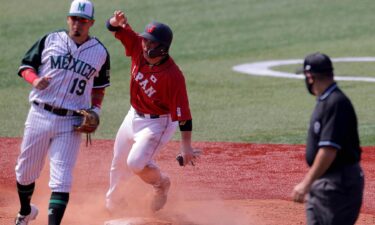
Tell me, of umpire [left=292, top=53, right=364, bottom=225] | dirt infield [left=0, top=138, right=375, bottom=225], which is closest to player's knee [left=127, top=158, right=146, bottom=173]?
dirt infield [left=0, top=138, right=375, bottom=225]

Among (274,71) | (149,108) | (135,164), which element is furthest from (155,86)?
(274,71)

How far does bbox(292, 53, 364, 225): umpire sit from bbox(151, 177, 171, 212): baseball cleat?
2.70 metres

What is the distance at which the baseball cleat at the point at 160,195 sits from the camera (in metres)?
8.23

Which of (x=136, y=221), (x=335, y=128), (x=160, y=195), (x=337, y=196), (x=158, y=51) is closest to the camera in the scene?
(x=335, y=128)

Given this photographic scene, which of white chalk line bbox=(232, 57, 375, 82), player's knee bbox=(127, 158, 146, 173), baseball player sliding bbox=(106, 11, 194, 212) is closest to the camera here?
baseball player sliding bbox=(106, 11, 194, 212)

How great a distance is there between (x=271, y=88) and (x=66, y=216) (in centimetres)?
819

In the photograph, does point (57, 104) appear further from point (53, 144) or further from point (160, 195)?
point (160, 195)

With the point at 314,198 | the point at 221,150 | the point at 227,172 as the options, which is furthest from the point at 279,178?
the point at 314,198

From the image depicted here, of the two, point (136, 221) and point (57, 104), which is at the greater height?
point (57, 104)

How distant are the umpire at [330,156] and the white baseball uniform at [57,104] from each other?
2.12 m

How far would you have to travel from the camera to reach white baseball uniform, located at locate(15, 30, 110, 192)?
701 cm

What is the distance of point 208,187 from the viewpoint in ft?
31.4

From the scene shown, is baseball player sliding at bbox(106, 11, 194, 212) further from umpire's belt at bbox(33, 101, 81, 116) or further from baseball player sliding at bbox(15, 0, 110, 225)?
umpire's belt at bbox(33, 101, 81, 116)

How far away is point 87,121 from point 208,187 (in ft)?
9.27
